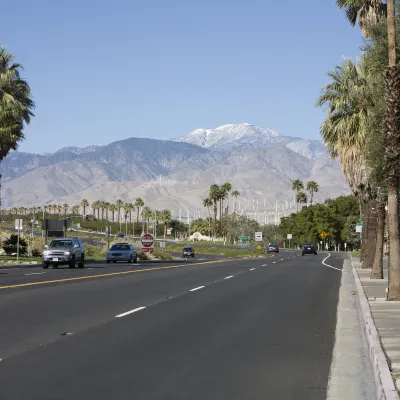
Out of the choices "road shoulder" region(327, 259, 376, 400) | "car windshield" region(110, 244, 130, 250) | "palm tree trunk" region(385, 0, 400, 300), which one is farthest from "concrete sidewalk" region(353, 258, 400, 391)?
"car windshield" region(110, 244, 130, 250)

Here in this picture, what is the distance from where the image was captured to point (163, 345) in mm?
12852

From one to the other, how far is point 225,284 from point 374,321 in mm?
13925

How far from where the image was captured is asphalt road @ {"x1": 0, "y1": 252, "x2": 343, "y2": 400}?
9336 mm

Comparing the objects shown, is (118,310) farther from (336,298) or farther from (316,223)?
(316,223)

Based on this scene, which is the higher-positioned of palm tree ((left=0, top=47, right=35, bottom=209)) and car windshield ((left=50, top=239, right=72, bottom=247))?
palm tree ((left=0, top=47, right=35, bottom=209))

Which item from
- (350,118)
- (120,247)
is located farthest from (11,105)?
(350,118)

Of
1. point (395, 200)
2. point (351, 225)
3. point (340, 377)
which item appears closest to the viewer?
point (340, 377)

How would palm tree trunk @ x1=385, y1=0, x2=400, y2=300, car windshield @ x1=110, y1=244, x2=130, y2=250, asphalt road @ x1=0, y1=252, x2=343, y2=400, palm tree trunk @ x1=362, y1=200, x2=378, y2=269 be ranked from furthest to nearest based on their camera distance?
car windshield @ x1=110, y1=244, x2=130, y2=250 → palm tree trunk @ x1=362, y1=200, x2=378, y2=269 → palm tree trunk @ x1=385, y1=0, x2=400, y2=300 → asphalt road @ x1=0, y1=252, x2=343, y2=400

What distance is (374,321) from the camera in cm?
1631

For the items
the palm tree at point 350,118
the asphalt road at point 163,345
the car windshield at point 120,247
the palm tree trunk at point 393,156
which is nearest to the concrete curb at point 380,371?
the asphalt road at point 163,345

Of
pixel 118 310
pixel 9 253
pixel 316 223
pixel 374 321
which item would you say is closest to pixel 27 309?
pixel 118 310

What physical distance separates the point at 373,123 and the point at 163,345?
47.6 feet

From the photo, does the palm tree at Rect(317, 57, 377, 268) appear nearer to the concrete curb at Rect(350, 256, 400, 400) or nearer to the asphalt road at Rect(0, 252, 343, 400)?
the asphalt road at Rect(0, 252, 343, 400)

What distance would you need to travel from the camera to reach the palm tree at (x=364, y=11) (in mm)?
28562
